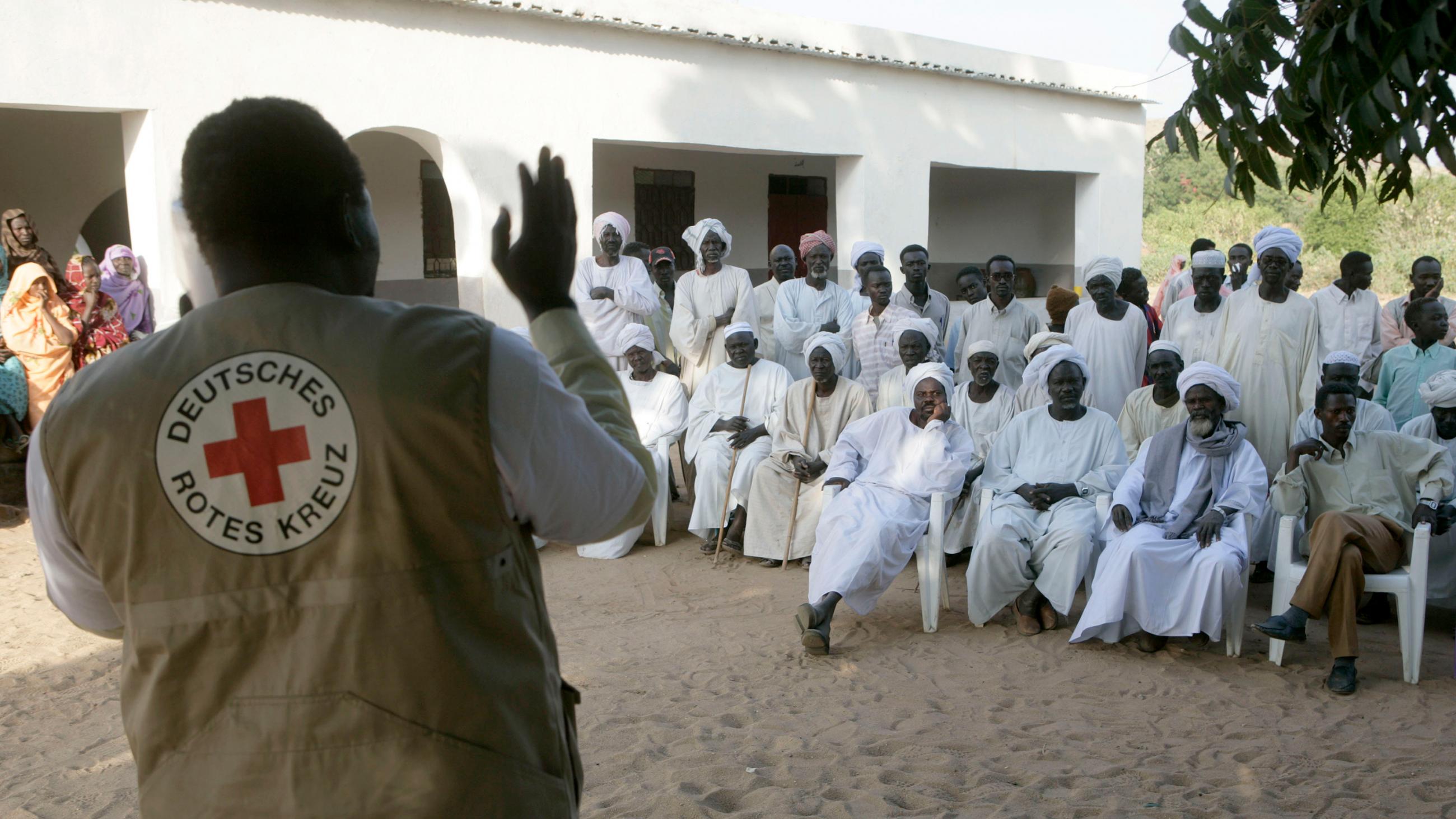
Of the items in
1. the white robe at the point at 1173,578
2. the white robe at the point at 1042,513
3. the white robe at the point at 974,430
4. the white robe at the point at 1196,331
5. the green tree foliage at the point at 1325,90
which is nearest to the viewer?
the green tree foliage at the point at 1325,90

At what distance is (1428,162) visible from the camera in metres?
2.09

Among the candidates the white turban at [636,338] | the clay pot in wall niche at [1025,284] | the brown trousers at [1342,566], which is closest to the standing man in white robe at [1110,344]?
the brown trousers at [1342,566]

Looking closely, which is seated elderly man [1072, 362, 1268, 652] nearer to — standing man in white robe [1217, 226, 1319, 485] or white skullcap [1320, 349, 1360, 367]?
white skullcap [1320, 349, 1360, 367]

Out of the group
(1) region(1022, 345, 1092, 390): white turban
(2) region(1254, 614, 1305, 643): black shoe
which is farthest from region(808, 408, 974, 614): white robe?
(2) region(1254, 614, 1305, 643): black shoe

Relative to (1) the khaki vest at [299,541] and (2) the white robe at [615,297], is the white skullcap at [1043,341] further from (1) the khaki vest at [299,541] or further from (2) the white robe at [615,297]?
(1) the khaki vest at [299,541]

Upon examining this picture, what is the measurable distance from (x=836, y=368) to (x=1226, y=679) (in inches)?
123

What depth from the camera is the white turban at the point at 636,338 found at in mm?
7848

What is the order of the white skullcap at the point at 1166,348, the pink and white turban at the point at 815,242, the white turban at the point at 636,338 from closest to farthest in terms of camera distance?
the white skullcap at the point at 1166,348, the white turban at the point at 636,338, the pink and white turban at the point at 815,242

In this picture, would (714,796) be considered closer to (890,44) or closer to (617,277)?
(617,277)

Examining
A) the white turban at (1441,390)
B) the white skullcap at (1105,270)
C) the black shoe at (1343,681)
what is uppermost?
the white skullcap at (1105,270)

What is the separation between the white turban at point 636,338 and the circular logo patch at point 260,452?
6630 millimetres

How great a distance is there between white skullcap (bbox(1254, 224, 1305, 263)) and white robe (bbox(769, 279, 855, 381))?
278 centimetres

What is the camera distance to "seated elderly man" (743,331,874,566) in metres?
6.98

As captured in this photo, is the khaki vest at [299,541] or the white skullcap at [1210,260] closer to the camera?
the khaki vest at [299,541]
